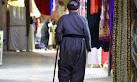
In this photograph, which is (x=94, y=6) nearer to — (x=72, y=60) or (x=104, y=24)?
(x=104, y=24)

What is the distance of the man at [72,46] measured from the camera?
4.47m

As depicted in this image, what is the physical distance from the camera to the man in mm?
4469

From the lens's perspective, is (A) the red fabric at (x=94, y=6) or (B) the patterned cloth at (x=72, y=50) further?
(A) the red fabric at (x=94, y=6)

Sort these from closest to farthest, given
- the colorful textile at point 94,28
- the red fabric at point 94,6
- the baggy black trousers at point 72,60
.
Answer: the baggy black trousers at point 72,60 < the red fabric at point 94,6 < the colorful textile at point 94,28

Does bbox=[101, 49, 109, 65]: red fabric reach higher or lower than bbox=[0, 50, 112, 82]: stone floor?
higher

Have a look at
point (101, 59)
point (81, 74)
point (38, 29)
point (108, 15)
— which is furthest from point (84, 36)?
point (38, 29)

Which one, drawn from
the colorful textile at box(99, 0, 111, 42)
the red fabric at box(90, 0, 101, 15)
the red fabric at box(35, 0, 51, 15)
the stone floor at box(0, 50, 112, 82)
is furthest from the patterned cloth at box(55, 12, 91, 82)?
the red fabric at box(35, 0, 51, 15)

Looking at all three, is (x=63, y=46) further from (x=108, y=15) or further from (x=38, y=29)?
(x=38, y=29)

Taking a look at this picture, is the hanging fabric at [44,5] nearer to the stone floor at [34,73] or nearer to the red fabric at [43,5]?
the red fabric at [43,5]

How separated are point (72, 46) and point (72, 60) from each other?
0.18 m

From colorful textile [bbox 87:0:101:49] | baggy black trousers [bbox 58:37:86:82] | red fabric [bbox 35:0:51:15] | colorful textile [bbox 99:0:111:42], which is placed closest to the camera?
baggy black trousers [bbox 58:37:86:82]

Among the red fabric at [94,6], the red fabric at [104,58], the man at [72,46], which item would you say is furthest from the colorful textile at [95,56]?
the man at [72,46]

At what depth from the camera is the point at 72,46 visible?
448 centimetres

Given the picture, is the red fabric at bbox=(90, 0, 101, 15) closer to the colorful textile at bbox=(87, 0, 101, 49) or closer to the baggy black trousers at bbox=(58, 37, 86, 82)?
the colorful textile at bbox=(87, 0, 101, 49)
